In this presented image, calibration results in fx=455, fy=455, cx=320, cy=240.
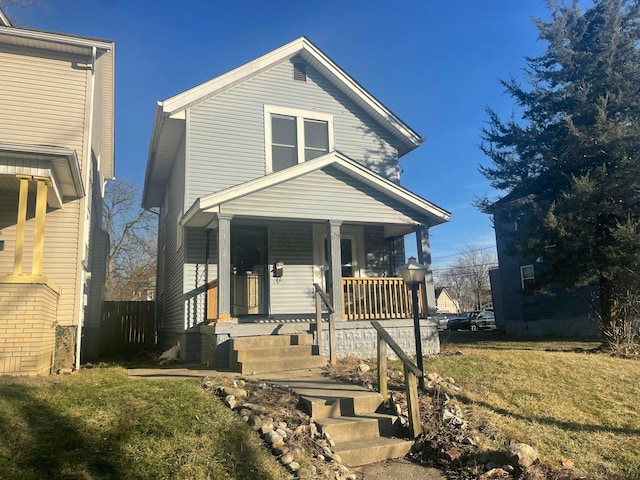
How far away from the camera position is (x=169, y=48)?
13453 millimetres

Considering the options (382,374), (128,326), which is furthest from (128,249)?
(382,374)

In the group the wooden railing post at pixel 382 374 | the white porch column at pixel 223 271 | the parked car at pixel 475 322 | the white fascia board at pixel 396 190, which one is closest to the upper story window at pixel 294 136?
the white fascia board at pixel 396 190

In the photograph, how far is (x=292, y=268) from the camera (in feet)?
37.6

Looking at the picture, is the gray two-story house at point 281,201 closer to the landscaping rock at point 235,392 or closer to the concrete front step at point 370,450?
the landscaping rock at point 235,392

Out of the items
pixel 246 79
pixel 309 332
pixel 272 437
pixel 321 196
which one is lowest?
pixel 272 437

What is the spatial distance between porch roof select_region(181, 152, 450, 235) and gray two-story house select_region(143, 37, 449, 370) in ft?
0.08

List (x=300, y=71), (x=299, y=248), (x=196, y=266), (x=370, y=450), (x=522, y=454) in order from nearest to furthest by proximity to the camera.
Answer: (x=522, y=454), (x=370, y=450), (x=196, y=266), (x=299, y=248), (x=300, y=71)

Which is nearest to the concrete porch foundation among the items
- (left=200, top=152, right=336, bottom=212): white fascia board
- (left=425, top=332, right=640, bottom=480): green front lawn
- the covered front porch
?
the covered front porch

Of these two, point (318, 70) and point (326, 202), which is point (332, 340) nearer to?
point (326, 202)

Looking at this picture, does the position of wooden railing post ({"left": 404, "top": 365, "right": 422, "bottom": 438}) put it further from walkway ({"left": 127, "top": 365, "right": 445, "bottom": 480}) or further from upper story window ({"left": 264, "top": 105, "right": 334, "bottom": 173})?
upper story window ({"left": 264, "top": 105, "right": 334, "bottom": 173})

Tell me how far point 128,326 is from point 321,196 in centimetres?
981

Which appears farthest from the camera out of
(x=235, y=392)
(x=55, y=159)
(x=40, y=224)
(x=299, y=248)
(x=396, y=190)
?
(x=299, y=248)

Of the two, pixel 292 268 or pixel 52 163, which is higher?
pixel 52 163

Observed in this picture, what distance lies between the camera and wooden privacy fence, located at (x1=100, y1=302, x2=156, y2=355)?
1551 centimetres
